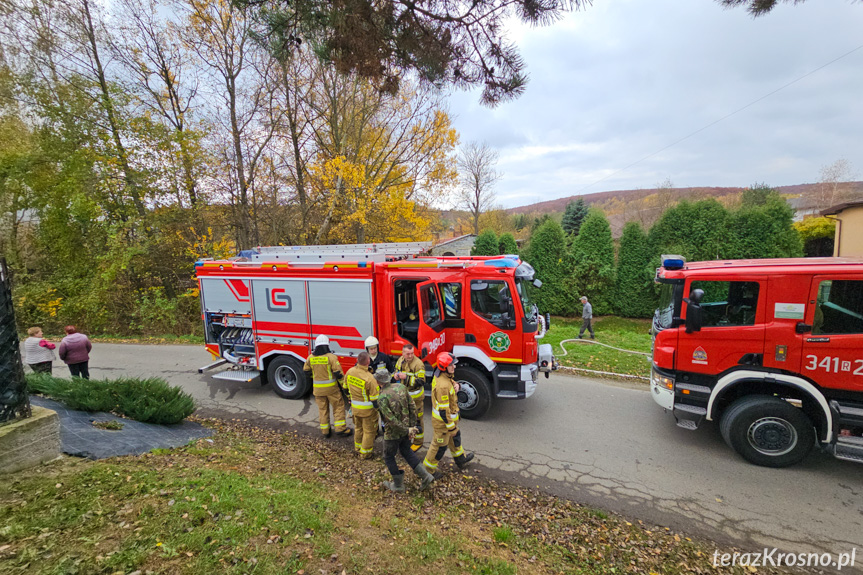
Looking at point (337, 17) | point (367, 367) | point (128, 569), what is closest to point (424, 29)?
point (337, 17)

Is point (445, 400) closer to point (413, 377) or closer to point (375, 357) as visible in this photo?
point (413, 377)

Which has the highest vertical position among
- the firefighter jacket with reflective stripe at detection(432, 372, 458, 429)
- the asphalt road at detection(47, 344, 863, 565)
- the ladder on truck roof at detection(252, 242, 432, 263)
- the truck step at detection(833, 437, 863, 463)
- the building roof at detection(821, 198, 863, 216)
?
the building roof at detection(821, 198, 863, 216)

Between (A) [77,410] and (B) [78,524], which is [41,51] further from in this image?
(B) [78,524]

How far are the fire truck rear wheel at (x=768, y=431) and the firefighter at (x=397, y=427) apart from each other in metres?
4.24

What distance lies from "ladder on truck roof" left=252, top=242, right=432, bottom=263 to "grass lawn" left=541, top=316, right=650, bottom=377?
5.01 meters

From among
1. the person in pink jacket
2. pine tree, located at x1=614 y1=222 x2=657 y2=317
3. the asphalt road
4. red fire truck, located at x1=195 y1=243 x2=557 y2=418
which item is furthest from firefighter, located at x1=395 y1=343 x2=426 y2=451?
pine tree, located at x1=614 y1=222 x2=657 y2=317

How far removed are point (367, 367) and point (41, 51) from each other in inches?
735

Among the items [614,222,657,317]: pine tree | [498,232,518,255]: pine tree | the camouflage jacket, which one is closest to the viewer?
the camouflage jacket

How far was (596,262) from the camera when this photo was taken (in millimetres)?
16406

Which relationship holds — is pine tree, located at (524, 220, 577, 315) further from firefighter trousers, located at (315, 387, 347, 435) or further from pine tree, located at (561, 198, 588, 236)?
pine tree, located at (561, 198, 588, 236)

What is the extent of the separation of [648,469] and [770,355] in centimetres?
219

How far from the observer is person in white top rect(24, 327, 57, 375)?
7190mm

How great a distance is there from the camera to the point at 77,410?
517 cm

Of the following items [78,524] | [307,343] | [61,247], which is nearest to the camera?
[78,524]
